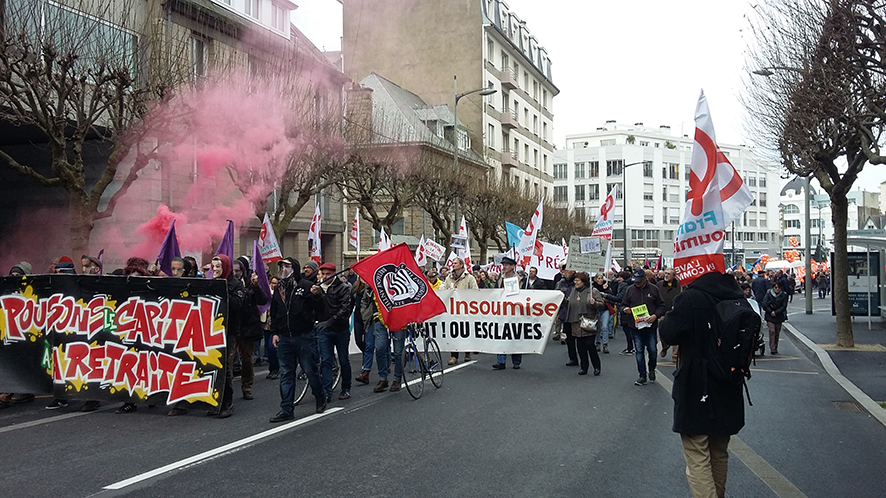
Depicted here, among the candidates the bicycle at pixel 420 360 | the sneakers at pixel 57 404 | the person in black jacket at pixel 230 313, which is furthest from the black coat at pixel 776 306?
the sneakers at pixel 57 404

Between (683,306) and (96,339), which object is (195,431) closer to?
(96,339)

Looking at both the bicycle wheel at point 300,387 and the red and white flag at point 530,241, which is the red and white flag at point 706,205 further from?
the red and white flag at point 530,241

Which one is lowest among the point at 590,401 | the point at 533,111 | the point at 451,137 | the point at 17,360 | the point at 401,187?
the point at 590,401

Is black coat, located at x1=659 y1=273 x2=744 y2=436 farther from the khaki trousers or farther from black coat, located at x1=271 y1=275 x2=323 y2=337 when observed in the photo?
black coat, located at x1=271 y1=275 x2=323 y2=337

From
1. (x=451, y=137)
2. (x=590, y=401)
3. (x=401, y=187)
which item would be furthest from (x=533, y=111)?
(x=590, y=401)

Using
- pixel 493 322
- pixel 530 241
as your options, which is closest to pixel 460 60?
pixel 530 241

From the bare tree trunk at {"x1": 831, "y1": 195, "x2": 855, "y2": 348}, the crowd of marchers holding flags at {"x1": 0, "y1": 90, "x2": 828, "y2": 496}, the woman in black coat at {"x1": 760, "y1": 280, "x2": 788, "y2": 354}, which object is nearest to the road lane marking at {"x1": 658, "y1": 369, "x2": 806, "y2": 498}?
the crowd of marchers holding flags at {"x1": 0, "y1": 90, "x2": 828, "y2": 496}

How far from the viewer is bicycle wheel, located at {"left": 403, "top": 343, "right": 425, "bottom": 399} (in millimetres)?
9547

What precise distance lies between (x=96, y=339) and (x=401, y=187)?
19092 mm

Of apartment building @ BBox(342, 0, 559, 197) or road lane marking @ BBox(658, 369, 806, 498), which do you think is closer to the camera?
road lane marking @ BBox(658, 369, 806, 498)

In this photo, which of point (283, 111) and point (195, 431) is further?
point (283, 111)

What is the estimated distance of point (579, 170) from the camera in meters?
92.2

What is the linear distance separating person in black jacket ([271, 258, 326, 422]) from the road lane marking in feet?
14.2

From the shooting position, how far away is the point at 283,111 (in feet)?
61.7
